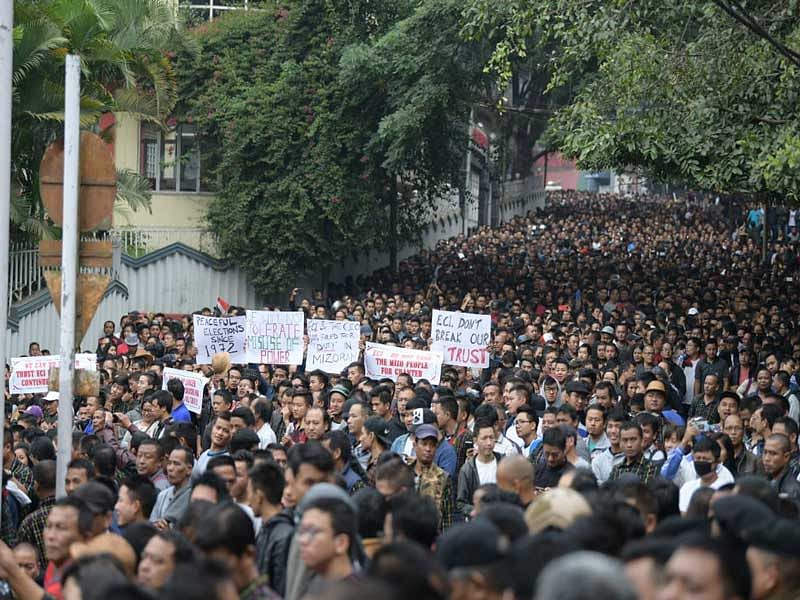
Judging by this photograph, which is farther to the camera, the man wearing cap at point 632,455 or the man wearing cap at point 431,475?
the man wearing cap at point 632,455

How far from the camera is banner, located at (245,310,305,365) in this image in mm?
16312

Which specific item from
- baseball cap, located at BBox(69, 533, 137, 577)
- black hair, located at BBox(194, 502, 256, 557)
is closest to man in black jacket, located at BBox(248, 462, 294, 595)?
baseball cap, located at BBox(69, 533, 137, 577)

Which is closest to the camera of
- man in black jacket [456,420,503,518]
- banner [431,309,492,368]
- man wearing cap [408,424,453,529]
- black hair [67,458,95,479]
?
black hair [67,458,95,479]

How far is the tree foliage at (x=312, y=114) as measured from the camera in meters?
28.4

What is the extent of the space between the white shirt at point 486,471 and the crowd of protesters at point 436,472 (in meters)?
0.02

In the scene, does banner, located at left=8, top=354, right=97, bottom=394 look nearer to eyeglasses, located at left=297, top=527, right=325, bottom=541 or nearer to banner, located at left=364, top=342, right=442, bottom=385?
banner, located at left=364, top=342, right=442, bottom=385

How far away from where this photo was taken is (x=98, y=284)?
8.40 metres

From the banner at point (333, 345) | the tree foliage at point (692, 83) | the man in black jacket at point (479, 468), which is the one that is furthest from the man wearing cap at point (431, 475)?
the tree foliage at point (692, 83)

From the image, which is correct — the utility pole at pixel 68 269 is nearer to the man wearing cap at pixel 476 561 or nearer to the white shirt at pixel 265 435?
the man wearing cap at pixel 476 561

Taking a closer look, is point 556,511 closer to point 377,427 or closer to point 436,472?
point 436,472

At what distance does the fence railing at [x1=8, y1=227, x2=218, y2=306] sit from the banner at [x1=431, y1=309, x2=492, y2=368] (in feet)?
25.8

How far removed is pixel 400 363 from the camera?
49.8 ft

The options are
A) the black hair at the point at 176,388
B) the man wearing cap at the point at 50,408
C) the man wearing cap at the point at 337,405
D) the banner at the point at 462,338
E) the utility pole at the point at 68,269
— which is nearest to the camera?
the utility pole at the point at 68,269

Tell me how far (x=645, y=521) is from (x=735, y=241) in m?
36.8
